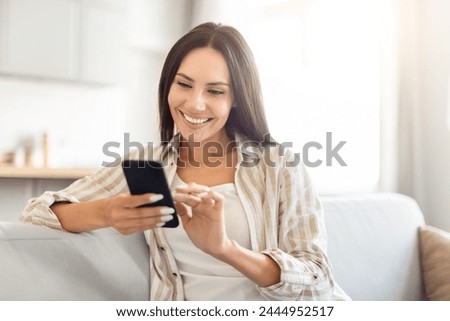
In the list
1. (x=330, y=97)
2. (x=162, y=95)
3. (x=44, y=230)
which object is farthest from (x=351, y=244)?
(x=330, y=97)

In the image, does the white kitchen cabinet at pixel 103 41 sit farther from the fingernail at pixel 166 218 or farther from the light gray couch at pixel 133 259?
the fingernail at pixel 166 218

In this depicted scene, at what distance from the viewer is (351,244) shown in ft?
3.35

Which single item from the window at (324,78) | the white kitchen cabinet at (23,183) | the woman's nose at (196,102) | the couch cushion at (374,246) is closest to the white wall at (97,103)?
the white kitchen cabinet at (23,183)

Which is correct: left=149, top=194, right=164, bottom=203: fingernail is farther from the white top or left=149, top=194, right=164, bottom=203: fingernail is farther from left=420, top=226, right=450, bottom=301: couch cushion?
left=420, top=226, right=450, bottom=301: couch cushion

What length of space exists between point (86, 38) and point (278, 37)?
82 centimetres

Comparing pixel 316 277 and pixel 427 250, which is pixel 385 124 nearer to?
pixel 427 250

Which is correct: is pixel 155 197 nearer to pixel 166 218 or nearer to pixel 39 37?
Result: pixel 166 218

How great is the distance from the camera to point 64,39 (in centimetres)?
202

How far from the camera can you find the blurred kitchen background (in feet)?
4.86

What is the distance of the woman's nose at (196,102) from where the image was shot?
757 mm

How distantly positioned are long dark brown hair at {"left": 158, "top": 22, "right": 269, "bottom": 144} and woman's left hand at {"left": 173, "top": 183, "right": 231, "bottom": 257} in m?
0.23

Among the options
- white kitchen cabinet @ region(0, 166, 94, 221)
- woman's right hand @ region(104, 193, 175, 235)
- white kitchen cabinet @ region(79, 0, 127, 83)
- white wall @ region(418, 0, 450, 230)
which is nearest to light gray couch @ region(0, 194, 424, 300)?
woman's right hand @ region(104, 193, 175, 235)

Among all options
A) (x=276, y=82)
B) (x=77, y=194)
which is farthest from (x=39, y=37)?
(x=77, y=194)

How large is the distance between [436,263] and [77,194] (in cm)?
73
